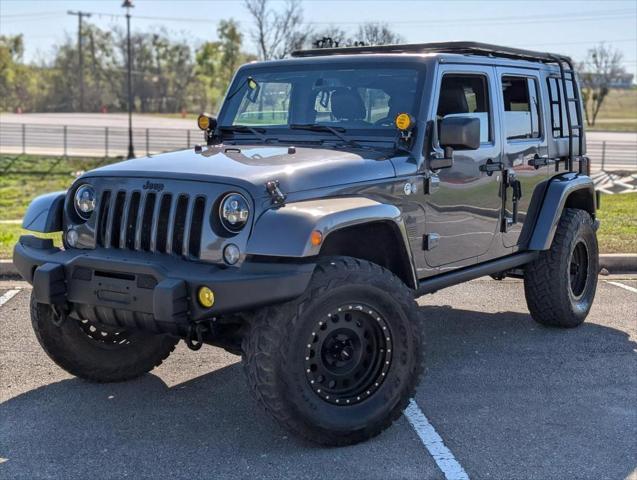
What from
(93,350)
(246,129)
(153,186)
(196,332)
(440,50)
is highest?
(440,50)

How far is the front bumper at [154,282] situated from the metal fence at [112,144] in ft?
70.6

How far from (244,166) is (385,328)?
1128 mm

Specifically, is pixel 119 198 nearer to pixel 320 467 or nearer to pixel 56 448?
pixel 56 448

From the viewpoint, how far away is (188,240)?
167 inches

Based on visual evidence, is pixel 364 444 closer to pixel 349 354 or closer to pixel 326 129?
pixel 349 354

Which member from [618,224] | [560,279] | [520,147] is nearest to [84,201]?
[520,147]

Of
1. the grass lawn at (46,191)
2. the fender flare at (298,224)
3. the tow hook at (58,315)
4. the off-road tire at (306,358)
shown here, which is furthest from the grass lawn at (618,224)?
the tow hook at (58,315)

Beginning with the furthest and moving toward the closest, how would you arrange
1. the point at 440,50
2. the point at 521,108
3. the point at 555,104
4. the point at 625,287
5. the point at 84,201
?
the point at 625,287, the point at 555,104, the point at 521,108, the point at 440,50, the point at 84,201

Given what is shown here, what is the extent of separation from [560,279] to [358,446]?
2865 mm

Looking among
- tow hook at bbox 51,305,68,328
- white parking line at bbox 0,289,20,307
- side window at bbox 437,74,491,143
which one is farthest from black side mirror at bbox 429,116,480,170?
white parking line at bbox 0,289,20,307

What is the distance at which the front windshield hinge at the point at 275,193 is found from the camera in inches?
165

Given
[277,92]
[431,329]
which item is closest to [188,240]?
[277,92]

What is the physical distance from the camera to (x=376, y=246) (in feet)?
15.9

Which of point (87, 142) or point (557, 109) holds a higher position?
point (557, 109)
